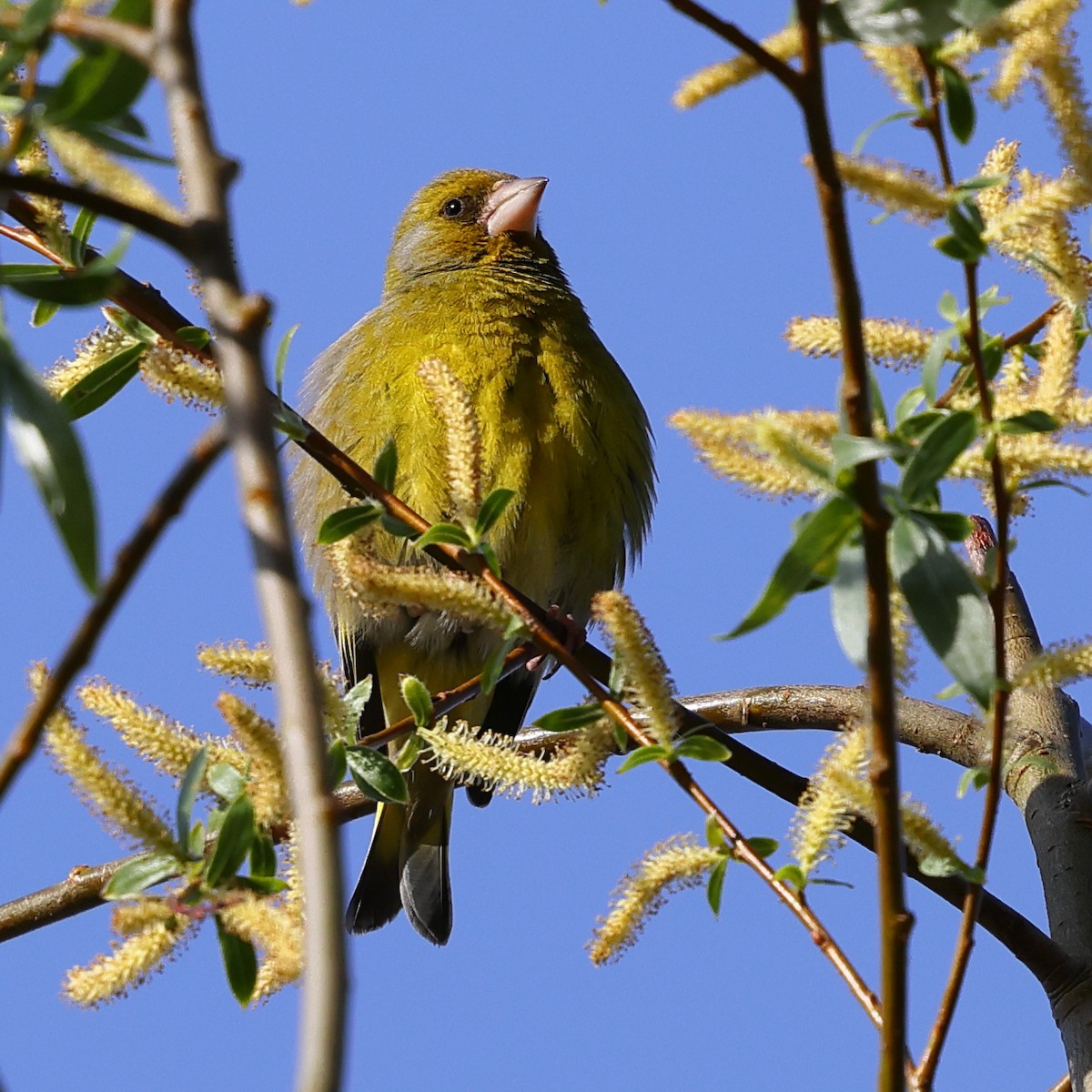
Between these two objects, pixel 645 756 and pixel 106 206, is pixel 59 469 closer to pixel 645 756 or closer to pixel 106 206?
pixel 106 206

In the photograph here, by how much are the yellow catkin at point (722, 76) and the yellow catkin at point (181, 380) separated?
0.75m

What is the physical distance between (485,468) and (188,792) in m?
2.12

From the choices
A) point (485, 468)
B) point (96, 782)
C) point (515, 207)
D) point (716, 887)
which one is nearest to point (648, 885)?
point (716, 887)

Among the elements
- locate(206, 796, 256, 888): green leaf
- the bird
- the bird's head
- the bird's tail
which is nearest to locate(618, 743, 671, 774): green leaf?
locate(206, 796, 256, 888): green leaf

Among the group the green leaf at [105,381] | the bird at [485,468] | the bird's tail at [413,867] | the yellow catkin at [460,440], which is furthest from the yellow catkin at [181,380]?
the bird's tail at [413,867]

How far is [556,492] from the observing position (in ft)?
12.9

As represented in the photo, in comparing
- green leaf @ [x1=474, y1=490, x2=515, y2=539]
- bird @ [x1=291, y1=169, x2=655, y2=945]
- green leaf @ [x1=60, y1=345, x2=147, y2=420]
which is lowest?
green leaf @ [x1=474, y1=490, x2=515, y2=539]

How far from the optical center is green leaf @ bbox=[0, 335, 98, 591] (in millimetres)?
1108

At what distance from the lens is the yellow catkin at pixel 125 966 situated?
1540mm

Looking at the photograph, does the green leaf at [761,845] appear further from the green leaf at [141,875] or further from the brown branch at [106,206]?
the brown branch at [106,206]

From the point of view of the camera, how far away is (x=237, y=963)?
5.76 ft

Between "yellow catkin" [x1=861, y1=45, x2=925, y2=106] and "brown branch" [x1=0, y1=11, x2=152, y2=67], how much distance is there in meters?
0.61

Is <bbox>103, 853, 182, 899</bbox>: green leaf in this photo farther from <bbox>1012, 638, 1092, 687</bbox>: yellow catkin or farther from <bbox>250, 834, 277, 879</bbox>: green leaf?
<bbox>1012, 638, 1092, 687</bbox>: yellow catkin

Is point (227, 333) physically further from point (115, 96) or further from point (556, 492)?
point (556, 492)
